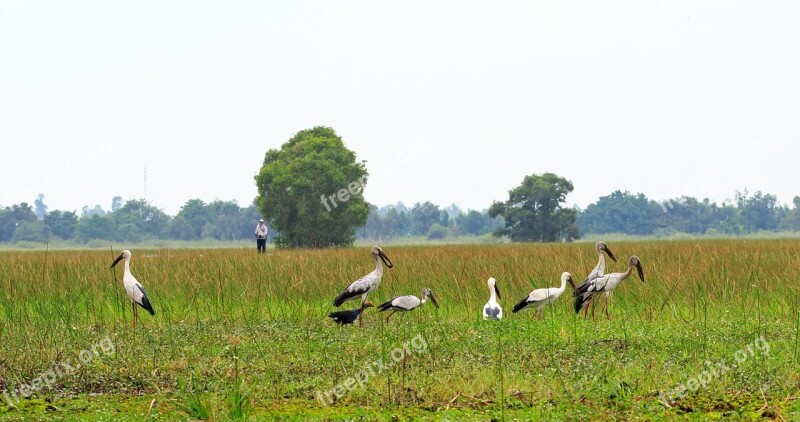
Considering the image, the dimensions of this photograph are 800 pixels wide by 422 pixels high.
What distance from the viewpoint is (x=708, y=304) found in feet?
46.1

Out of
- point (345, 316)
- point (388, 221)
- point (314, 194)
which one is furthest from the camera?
point (388, 221)

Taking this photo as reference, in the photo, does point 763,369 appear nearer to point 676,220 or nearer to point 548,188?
point 548,188

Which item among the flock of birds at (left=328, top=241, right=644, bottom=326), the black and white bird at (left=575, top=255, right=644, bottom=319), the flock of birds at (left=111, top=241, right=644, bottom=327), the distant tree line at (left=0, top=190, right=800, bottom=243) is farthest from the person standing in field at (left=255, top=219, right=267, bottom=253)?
the distant tree line at (left=0, top=190, right=800, bottom=243)

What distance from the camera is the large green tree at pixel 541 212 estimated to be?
74.1 m

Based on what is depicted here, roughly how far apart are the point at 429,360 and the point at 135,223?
4654 inches

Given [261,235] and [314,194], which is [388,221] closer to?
[314,194]

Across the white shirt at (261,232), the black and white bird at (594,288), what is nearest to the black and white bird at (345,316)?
the black and white bird at (594,288)

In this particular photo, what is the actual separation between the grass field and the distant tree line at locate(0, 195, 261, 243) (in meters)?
107

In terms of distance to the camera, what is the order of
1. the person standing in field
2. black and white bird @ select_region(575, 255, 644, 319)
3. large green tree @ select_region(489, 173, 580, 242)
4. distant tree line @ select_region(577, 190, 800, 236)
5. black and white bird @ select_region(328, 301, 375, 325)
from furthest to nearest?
1. distant tree line @ select_region(577, 190, 800, 236)
2. large green tree @ select_region(489, 173, 580, 242)
3. the person standing in field
4. black and white bird @ select_region(575, 255, 644, 319)
5. black and white bird @ select_region(328, 301, 375, 325)

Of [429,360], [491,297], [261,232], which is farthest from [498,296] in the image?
[261,232]

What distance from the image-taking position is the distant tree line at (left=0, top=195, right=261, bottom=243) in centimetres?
11725

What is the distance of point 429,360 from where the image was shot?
9.20 meters

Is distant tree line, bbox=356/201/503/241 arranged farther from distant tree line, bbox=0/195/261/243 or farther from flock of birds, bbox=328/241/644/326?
flock of birds, bbox=328/241/644/326

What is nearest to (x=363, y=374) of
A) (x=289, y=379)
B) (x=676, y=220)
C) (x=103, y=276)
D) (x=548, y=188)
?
(x=289, y=379)
